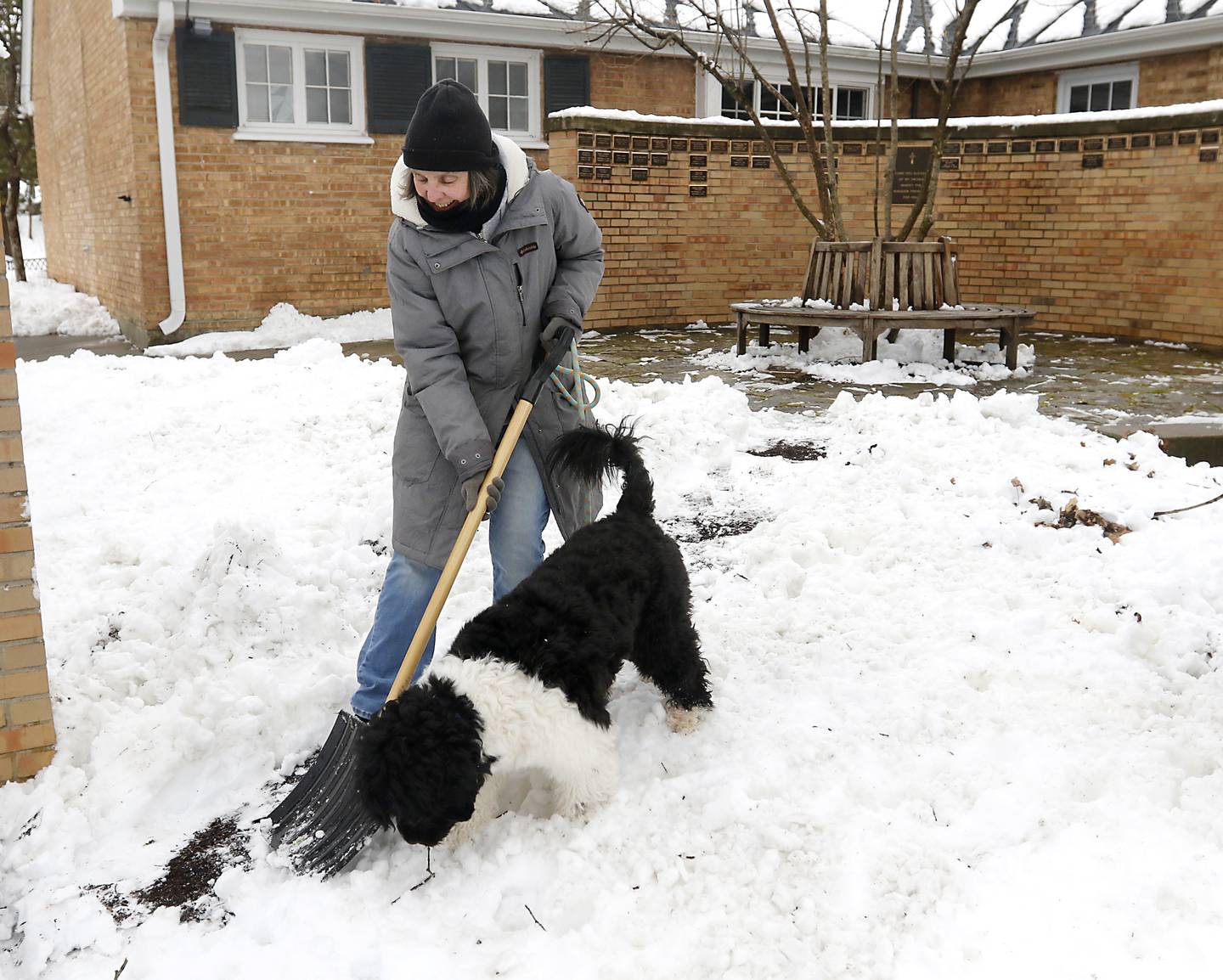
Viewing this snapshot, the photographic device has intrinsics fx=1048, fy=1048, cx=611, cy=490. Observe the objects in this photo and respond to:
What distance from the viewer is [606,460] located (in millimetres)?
3211

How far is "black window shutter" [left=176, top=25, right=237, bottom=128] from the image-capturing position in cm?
1166

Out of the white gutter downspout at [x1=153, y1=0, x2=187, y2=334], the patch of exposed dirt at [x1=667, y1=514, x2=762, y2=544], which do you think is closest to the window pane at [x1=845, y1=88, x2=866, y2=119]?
the white gutter downspout at [x1=153, y1=0, x2=187, y2=334]

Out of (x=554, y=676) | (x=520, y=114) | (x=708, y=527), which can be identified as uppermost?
(x=520, y=114)

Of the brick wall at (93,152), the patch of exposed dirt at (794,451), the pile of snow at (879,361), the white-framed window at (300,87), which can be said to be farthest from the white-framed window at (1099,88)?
the brick wall at (93,152)

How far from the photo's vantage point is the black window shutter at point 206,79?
11.7 meters

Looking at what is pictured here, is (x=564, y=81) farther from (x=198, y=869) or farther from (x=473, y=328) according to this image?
(x=198, y=869)

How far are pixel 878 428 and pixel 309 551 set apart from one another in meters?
3.44

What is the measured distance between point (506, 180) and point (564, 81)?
11.2 m

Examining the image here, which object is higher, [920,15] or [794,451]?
[920,15]

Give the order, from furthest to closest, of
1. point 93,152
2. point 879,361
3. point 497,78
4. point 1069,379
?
point 93,152 < point 497,78 < point 879,361 < point 1069,379

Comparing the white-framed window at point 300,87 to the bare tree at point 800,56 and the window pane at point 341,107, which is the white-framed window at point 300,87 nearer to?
the window pane at point 341,107

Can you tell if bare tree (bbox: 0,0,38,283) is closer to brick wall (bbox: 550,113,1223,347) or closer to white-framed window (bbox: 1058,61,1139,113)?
brick wall (bbox: 550,113,1223,347)

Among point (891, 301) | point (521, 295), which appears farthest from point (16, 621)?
point (891, 301)

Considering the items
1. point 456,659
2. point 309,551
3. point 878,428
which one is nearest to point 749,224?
point 878,428
